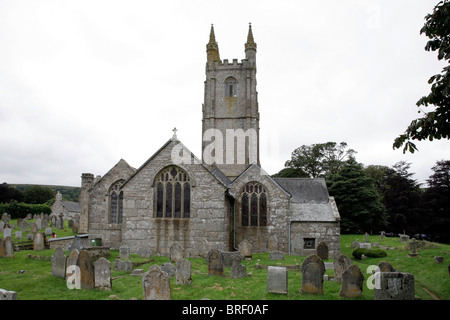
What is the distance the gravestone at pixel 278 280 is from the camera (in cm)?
996

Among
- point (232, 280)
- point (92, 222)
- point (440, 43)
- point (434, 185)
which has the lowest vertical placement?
point (232, 280)

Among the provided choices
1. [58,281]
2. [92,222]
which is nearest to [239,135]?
[92,222]

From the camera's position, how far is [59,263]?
11.9 meters

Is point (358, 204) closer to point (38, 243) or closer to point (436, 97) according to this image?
point (436, 97)

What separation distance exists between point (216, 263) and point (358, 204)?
90.6ft

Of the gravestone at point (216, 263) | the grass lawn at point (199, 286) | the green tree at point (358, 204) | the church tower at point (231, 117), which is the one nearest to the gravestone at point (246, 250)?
the grass lawn at point (199, 286)

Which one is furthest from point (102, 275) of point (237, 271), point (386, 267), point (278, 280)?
point (386, 267)

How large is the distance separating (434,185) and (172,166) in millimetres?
29835

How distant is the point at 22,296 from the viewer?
9.39m

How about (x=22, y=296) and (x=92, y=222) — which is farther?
(x=92, y=222)

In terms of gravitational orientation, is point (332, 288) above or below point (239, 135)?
below
